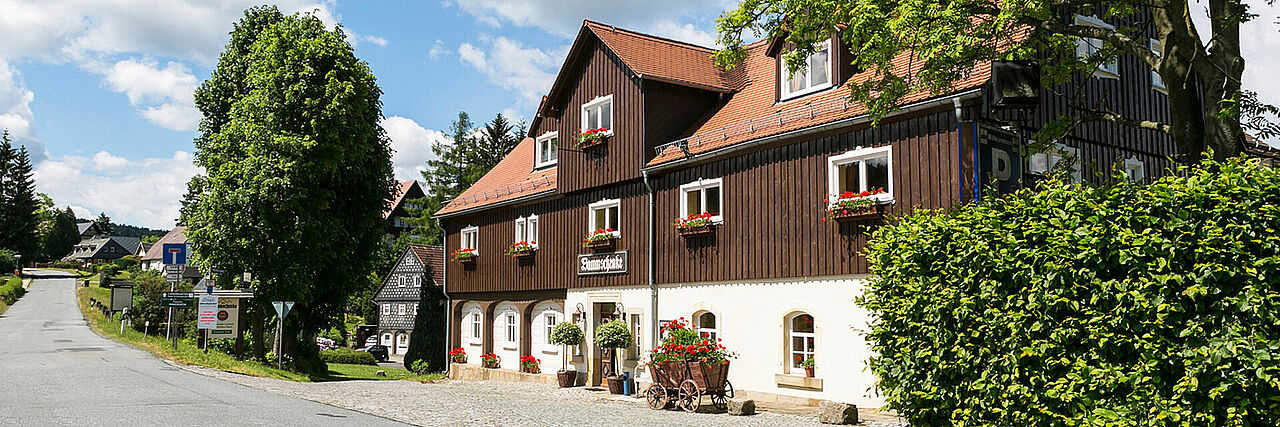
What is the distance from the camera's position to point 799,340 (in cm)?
1811

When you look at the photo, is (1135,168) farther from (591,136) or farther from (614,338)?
(591,136)

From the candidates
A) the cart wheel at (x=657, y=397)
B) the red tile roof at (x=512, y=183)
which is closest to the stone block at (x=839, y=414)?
the cart wheel at (x=657, y=397)

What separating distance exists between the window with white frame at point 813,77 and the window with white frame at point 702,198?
2.38 metres

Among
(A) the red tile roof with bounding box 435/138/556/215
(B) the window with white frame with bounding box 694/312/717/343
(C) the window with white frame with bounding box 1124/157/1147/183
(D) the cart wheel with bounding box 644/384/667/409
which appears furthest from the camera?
(A) the red tile roof with bounding box 435/138/556/215

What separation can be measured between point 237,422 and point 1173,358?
36.6ft

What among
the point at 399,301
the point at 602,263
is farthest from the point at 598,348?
the point at 399,301

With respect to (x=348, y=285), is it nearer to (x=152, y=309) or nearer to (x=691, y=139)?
(x=691, y=139)

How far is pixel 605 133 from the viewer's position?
23625 mm

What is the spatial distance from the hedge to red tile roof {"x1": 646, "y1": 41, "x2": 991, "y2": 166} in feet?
19.3

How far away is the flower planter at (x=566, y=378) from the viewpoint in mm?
24172

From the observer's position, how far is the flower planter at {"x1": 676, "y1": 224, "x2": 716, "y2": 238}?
65.7 ft

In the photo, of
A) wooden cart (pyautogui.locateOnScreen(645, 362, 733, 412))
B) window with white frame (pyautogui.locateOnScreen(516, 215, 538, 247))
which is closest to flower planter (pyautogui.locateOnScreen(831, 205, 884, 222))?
wooden cart (pyautogui.locateOnScreen(645, 362, 733, 412))

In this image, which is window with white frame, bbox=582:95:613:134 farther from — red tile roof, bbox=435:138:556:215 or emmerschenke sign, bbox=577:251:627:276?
emmerschenke sign, bbox=577:251:627:276

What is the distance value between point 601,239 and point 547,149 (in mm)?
5530
